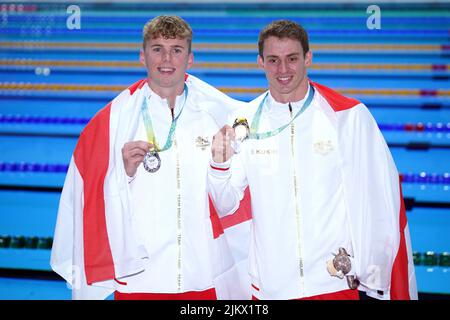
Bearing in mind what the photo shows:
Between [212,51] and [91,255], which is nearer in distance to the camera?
[91,255]

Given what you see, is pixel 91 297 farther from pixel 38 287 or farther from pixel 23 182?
pixel 23 182

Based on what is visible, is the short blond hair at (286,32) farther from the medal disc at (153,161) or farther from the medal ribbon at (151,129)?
the medal disc at (153,161)

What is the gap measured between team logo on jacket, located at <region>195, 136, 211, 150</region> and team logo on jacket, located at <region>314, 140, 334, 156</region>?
34 centimetres

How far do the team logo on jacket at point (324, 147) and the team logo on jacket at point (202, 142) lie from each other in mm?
335

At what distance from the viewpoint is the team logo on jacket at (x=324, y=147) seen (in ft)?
7.64

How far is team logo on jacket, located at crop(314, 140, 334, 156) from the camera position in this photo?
2.33 m

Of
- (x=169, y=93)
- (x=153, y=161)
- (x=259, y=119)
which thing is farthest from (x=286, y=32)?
(x=153, y=161)

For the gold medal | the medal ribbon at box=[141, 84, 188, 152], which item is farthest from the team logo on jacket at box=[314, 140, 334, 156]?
the medal ribbon at box=[141, 84, 188, 152]

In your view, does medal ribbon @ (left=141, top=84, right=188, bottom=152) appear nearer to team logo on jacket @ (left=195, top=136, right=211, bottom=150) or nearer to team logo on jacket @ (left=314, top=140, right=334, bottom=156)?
team logo on jacket @ (left=195, top=136, right=211, bottom=150)

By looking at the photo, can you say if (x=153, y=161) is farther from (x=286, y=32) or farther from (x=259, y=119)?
(x=286, y=32)

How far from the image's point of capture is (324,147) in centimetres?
233

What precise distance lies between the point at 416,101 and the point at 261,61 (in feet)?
11.0

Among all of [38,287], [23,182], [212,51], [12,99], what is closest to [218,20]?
[212,51]

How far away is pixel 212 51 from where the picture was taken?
21.5 feet
